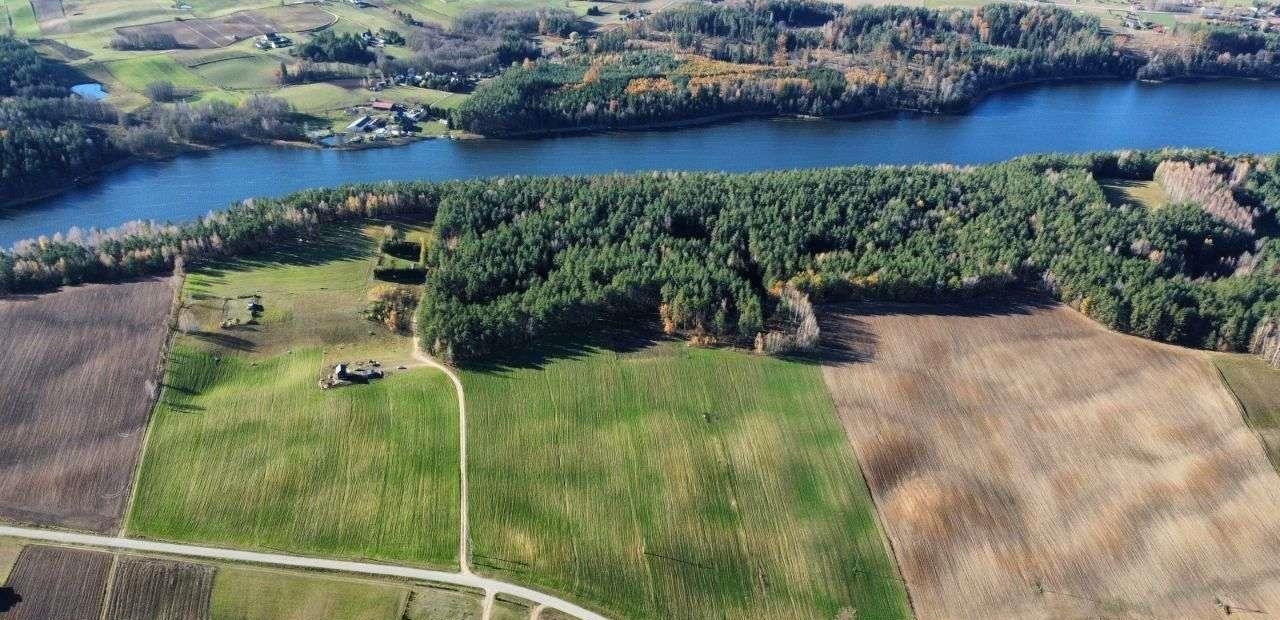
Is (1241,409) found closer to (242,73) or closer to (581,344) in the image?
(581,344)

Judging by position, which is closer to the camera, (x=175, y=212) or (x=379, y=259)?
(x=379, y=259)

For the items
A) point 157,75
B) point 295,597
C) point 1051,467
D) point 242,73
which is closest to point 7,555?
point 295,597

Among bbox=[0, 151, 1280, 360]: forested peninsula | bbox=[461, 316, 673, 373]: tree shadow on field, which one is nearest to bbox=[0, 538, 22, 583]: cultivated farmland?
bbox=[0, 151, 1280, 360]: forested peninsula

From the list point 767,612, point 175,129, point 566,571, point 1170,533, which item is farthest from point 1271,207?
point 175,129

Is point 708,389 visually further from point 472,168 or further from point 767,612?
point 472,168

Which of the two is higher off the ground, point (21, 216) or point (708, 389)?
point (21, 216)

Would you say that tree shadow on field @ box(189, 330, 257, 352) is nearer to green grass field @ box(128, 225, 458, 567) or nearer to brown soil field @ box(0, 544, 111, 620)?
green grass field @ box(128, 225, 458, 567)
